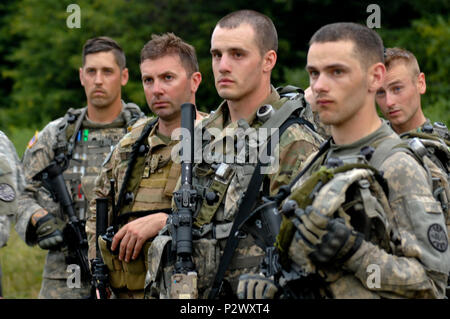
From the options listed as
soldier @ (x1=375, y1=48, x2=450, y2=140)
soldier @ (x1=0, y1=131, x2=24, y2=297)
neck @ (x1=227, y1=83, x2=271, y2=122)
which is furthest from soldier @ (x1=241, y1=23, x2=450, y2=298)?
soldier @ (x1=375, y1=48, x2=450, y2=140)

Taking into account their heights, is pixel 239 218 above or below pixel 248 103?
below

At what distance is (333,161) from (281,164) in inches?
33.3

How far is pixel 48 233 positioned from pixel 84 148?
824mm

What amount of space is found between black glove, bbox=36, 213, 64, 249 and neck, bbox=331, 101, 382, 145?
3.57 metres

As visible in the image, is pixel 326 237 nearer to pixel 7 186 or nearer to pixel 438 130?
pixel 7 186

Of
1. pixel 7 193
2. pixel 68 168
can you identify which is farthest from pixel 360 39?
pixel 68 168

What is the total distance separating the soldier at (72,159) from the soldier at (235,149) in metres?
2.23

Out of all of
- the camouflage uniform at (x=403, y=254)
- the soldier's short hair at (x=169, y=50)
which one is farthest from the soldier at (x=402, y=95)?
the camouflage uniform at (x=403, y=254)

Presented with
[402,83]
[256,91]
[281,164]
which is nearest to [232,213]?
[281,164]

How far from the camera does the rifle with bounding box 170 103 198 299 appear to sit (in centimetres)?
399

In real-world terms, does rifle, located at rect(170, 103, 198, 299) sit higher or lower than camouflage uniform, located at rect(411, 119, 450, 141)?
lower

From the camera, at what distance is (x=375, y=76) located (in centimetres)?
351

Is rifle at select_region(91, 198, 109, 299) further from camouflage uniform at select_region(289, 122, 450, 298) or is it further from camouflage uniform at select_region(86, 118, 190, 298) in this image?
camouflage uniform at select_region(289, 122, 450, 298)

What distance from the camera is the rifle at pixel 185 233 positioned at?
13.1 feet
